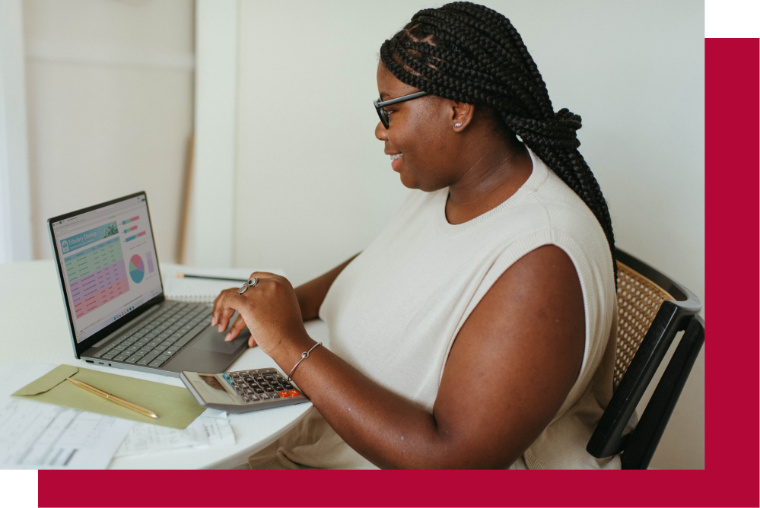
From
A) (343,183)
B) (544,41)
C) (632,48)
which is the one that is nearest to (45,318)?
(343,183)

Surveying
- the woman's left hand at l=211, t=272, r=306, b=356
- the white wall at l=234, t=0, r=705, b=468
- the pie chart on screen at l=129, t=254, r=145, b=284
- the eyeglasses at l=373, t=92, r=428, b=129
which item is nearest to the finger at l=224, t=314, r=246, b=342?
the woman's left hand at l=211, t=272, r=306, b=356

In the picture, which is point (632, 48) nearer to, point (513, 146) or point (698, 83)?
point (698, 83)

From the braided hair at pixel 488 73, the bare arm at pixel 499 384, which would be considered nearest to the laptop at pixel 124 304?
the bare arm at pixel 499 384

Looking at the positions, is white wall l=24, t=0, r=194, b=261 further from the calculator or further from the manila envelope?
the calculator

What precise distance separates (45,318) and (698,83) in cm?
195

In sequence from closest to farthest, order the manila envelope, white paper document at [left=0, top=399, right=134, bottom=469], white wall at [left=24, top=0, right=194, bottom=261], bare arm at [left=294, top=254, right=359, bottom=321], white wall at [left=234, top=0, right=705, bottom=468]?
white paper document at [left=0, top=399, right=134, bottom=469], the manila envelope, bare arm at [left=294, top=254, right=359, bottom=321], white wall at [left=234, top=0, right=705, bottom=468], white wall at [left=24, top=0, right=194, bottom=261]

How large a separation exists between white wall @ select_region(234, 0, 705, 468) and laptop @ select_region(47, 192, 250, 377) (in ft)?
3.34

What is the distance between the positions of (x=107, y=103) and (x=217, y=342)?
149 centimetres

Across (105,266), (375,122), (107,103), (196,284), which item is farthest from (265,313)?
(107,103)

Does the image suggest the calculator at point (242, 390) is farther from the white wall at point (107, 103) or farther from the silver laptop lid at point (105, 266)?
the white wall at point (107, 103)

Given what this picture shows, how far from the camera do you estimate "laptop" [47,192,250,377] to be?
1039 mm

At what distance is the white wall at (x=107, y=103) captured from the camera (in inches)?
79.7

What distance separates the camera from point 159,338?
1170 mm

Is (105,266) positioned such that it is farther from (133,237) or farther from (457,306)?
(457,306)
